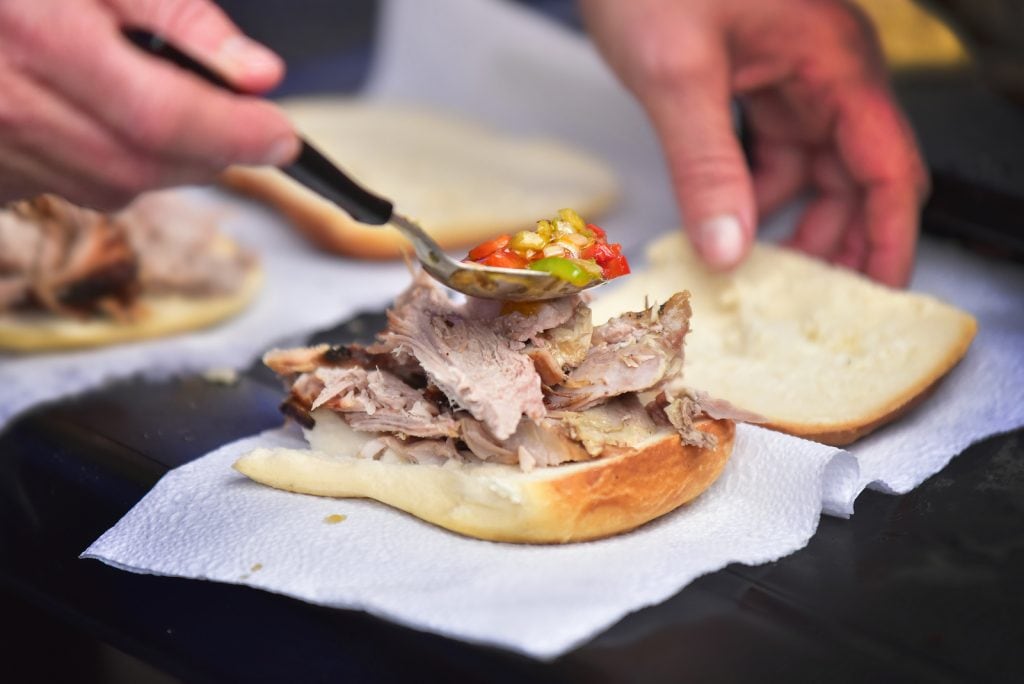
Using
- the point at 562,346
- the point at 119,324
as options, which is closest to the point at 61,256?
the point at 119,324

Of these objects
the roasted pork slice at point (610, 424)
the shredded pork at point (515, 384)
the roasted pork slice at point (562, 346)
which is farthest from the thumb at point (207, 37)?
the roasted pork slice at point (610, 424)

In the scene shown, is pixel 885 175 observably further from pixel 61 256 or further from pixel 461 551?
pixel 61 256

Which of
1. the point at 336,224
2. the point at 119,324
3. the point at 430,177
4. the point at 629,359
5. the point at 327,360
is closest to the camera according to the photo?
the point at 629,359

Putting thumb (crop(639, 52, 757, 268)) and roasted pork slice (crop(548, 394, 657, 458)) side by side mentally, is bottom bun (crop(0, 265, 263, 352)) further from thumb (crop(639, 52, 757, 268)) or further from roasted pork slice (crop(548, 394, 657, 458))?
roasted pork slice (crop(548, 394, 657, 458))

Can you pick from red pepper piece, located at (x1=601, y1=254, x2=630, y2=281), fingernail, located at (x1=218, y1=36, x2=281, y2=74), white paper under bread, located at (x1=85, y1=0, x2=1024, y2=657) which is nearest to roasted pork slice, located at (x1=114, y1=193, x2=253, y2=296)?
white paper under bread, located at (x1=85, y1=0, x2=1024, y2=657)

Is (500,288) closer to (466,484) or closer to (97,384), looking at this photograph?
(466,484)

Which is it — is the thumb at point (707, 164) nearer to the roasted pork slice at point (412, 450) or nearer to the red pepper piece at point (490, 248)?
the red pepper piece at point (490, 248)

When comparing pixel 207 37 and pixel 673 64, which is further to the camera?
pixel 673 64
